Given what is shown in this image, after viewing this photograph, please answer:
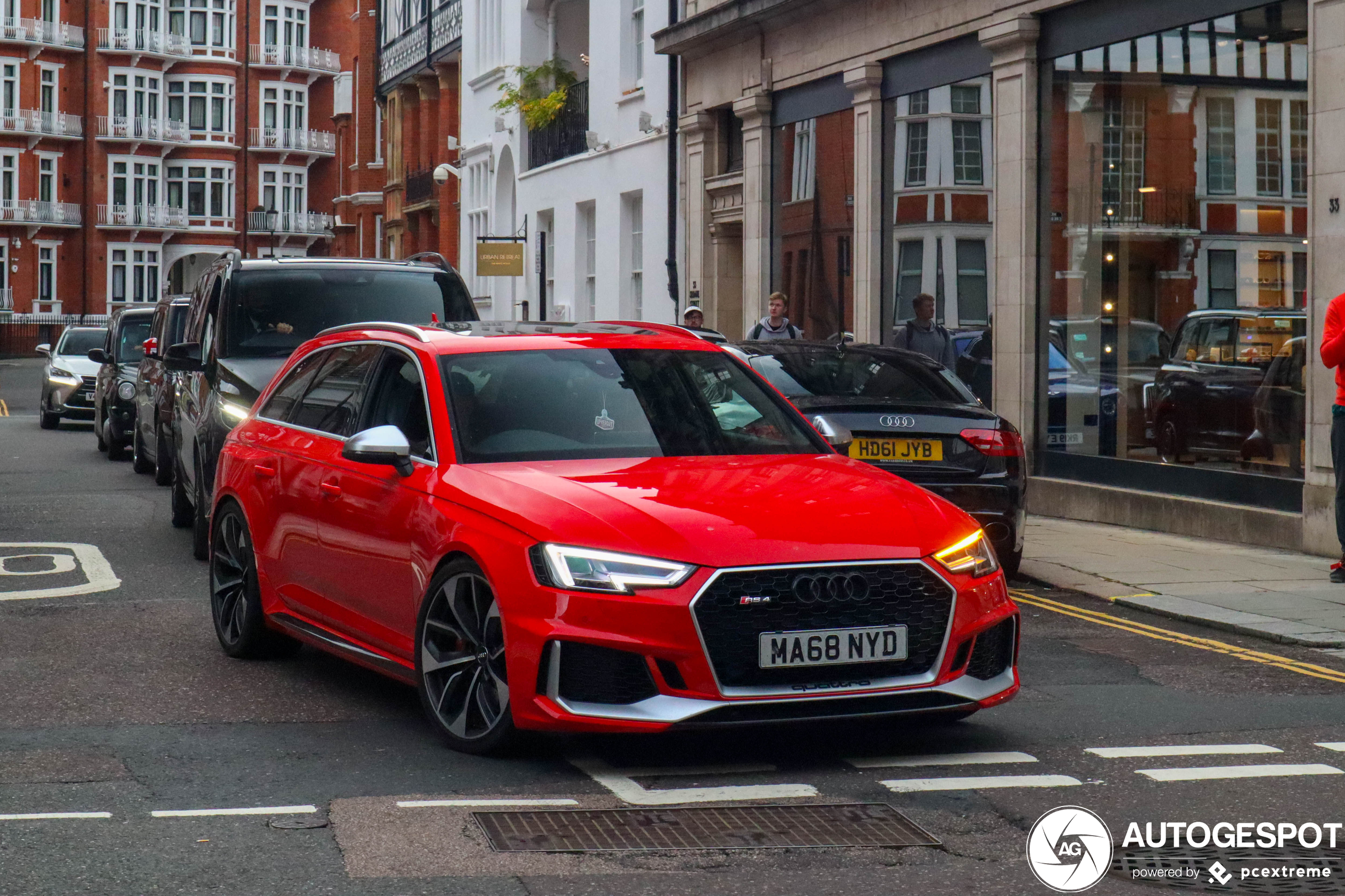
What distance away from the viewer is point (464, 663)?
638cm

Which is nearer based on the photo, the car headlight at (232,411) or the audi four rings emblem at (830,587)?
the audi four rings emblem at (830,587)

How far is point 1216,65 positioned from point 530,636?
10.6 m

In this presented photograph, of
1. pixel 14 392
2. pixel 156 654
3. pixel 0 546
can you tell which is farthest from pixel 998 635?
pixel 14 392

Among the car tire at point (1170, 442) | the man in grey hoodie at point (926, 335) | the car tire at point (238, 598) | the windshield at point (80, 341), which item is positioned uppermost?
the windshield at point (80, 341)

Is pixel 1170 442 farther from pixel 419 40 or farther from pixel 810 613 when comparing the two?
pixel 419 40

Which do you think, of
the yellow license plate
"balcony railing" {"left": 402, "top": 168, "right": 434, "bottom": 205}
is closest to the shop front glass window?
the yellow license plate

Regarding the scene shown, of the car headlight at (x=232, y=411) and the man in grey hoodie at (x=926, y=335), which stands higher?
the man in grey hoodie at (x=926, y=335)

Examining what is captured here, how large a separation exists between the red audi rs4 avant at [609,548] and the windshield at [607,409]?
1 cm

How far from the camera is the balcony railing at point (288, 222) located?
82.9 m

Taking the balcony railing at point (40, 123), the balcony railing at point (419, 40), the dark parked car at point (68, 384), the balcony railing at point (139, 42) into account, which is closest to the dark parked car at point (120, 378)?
the dark parked car at point (68, 384)

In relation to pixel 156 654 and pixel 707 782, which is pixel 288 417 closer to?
pixel 156 654

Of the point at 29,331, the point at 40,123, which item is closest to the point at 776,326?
the point at 29,331

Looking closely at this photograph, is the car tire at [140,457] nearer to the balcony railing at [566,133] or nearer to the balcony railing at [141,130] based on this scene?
the balcony railing at [566,133]

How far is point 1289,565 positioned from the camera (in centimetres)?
1255
